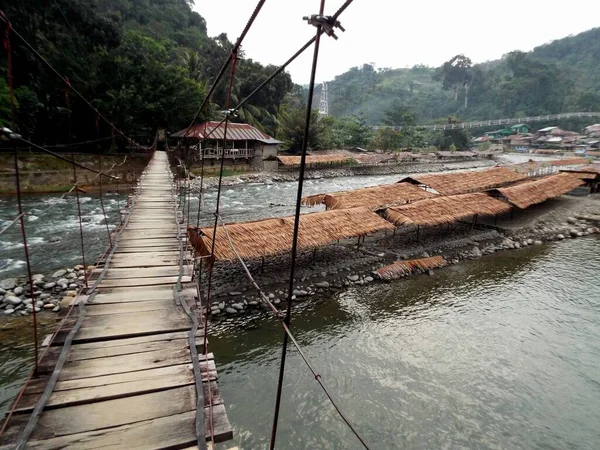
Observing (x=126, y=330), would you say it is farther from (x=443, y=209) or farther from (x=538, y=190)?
(x=538, y=190)

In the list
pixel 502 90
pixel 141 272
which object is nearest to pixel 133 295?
pixel 141 272

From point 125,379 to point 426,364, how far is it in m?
5.67

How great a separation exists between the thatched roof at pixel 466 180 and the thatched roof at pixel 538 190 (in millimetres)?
1752

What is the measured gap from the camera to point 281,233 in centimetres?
888

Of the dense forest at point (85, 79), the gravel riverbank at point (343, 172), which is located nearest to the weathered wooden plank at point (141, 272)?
the dense forest at point (85, 79)

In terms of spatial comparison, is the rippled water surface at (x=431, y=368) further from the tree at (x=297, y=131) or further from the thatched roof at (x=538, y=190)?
the tree at (x=297, y=131)

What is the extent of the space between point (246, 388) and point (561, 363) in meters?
6.07

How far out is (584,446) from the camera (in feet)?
16.5

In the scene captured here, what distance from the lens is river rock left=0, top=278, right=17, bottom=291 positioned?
7.96 m

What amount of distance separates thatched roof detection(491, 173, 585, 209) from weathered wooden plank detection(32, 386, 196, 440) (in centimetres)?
1521

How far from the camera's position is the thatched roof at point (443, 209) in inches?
444

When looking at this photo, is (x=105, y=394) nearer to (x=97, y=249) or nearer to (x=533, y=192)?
(x=97, y=249)

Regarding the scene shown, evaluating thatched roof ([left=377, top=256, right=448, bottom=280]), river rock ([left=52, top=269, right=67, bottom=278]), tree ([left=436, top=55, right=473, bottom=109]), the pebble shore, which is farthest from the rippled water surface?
tree ([left=436, top=55, right=473, bottom=109])

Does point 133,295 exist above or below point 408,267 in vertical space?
above
